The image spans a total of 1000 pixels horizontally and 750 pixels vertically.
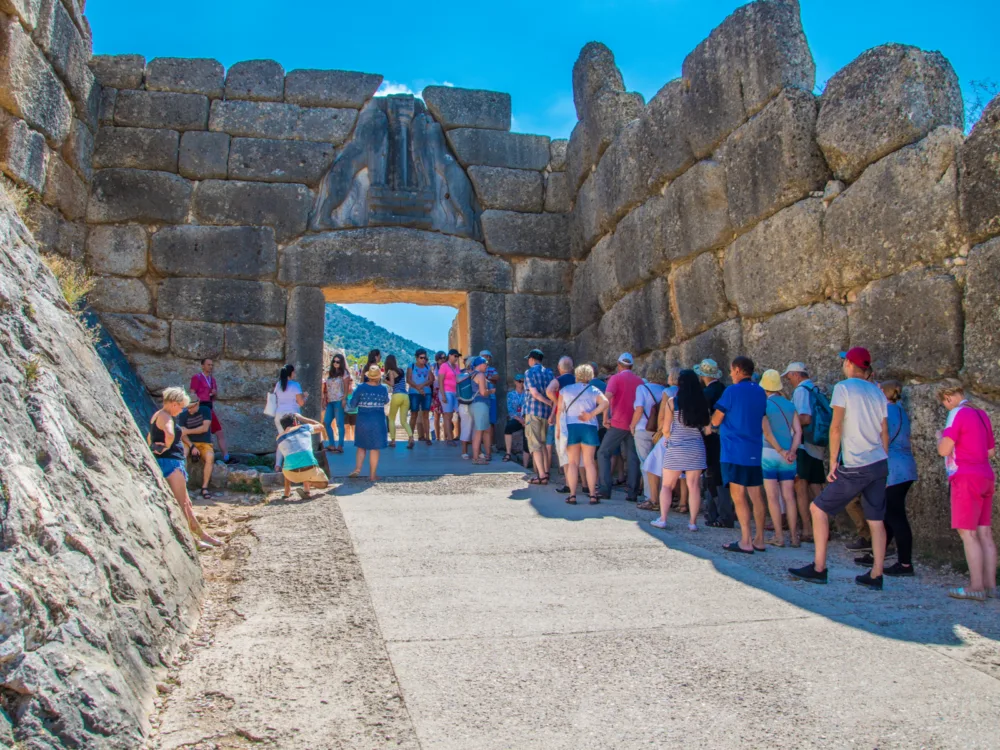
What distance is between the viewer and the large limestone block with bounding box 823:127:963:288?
5.28 metres

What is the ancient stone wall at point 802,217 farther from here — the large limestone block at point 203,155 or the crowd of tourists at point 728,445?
the large limestone block at point 203,155

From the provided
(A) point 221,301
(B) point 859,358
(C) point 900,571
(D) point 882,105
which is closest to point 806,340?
(D) point 882,105

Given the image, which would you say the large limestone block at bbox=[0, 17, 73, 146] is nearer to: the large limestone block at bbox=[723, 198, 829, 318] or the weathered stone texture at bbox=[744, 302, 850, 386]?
the large limestone block at bbox=[723, 198, 829, 318]

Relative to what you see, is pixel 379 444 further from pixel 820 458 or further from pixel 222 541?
pixel 820 458

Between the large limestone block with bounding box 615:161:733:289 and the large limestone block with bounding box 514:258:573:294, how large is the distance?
1.66 meters

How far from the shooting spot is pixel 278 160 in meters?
10.7

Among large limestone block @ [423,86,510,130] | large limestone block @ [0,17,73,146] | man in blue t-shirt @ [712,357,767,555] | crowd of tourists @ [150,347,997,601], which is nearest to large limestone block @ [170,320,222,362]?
crowd of tourists @ [150,347,997,601]

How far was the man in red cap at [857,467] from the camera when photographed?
14.6ft

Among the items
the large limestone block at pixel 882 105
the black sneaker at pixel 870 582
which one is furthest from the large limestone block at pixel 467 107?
the black sneaker at pixel 870 582

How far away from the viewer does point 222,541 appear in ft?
17.7

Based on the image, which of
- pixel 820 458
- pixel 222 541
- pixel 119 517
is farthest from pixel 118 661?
pixel 820 458

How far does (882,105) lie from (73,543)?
5798 mm

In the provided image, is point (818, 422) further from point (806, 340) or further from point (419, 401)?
point (419, 401)

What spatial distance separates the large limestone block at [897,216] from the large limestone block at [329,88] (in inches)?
272
